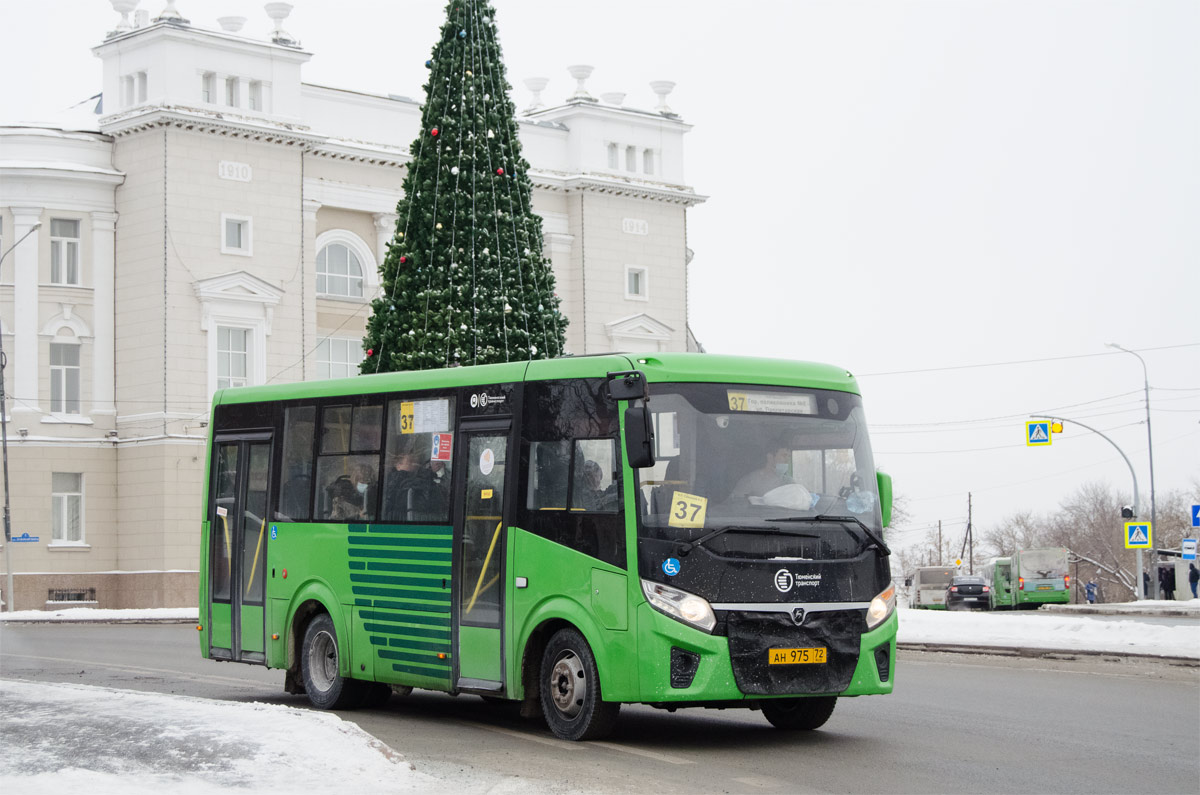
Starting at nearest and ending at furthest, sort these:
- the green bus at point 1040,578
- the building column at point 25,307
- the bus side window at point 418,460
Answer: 1. the bus side window at point 418,460
2. the building column at point 25,307
3. the green bus at point 1040,578

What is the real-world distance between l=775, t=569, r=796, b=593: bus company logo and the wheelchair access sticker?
696 mm

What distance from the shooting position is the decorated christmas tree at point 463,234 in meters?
37.4

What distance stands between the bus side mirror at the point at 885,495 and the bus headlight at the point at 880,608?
577 mm

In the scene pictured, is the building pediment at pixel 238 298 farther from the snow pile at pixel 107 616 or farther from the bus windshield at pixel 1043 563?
the bus windshield at pixel 1043 563

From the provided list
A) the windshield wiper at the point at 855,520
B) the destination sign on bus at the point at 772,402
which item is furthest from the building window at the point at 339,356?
the windshield wiper at the point at 855,520

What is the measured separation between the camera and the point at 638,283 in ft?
213

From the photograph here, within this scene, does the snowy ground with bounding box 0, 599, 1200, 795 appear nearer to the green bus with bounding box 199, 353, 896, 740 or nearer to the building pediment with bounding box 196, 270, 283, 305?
the green bus with bounding box 199, 353, 896, 740

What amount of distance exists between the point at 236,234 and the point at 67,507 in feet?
32.5

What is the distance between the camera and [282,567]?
56.0ft

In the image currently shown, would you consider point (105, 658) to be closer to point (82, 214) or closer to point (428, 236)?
point (428, 236)

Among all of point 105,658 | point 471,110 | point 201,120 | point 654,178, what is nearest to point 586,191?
point 654,178

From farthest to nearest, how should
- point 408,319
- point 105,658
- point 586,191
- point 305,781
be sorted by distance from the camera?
point 586,191 → point 408,319 → point 105,658 → point 305,781

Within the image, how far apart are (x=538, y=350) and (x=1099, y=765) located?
2690 centimetres

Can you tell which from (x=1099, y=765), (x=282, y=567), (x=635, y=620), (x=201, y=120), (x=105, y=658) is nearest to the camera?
(x=1099, y=765)
